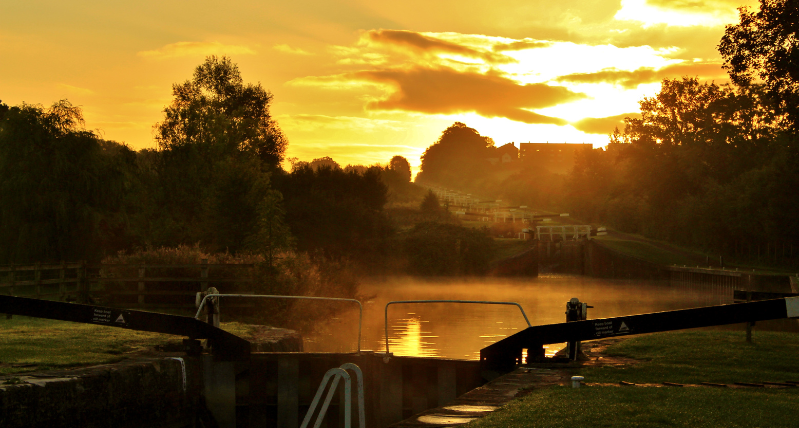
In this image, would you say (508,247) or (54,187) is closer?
(54,187)

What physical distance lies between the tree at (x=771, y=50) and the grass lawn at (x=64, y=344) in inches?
1328

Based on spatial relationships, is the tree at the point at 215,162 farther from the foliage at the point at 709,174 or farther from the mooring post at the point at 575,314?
the foliage at the point at 709,174

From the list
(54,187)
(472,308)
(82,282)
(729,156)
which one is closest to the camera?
(82,282)

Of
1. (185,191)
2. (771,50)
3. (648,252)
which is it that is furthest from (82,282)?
(648,252)

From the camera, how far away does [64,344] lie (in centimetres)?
1405

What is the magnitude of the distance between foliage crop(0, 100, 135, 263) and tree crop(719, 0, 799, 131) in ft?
116

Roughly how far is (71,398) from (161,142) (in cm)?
5117

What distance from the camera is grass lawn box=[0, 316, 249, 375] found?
1188 centimetres

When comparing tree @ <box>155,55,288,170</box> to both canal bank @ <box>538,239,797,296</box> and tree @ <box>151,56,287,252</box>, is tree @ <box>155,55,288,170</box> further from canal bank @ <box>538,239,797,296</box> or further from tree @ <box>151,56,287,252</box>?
canal bank @ <box>538,239,797,296</box>

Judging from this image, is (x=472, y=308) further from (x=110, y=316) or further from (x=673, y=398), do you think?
(x=673, y=398)

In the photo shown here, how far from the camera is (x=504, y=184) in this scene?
6373 inches

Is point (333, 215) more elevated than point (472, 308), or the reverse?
point (333, 215)

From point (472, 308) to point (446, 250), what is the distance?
81.9 ft

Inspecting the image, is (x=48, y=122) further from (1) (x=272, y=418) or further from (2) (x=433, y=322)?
(1) (x=272, y=418)
